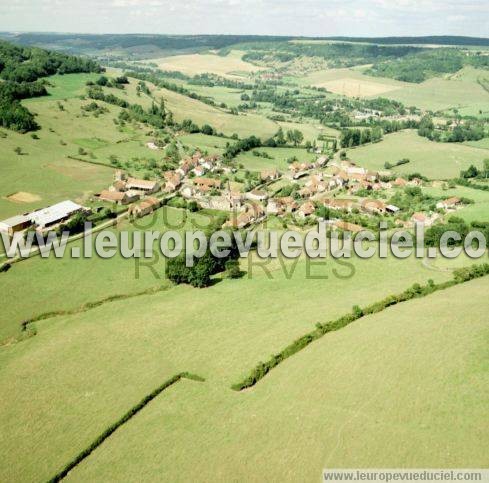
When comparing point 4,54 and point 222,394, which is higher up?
point 4,54

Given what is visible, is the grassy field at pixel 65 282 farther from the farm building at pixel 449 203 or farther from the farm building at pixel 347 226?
the farm building at pixel 449 203

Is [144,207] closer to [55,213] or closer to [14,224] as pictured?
[55,213]

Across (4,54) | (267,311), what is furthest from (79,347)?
(4,54)

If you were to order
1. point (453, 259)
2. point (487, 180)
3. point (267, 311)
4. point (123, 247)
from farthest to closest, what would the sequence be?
point (487, 180) < point (123, 247) < point (453, 259) < point (267, 311)

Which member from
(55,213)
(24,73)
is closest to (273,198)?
(55,213)

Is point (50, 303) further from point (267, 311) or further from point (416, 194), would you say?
point (416, 194)

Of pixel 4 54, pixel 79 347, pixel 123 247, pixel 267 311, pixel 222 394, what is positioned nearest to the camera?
pixel 222 394
